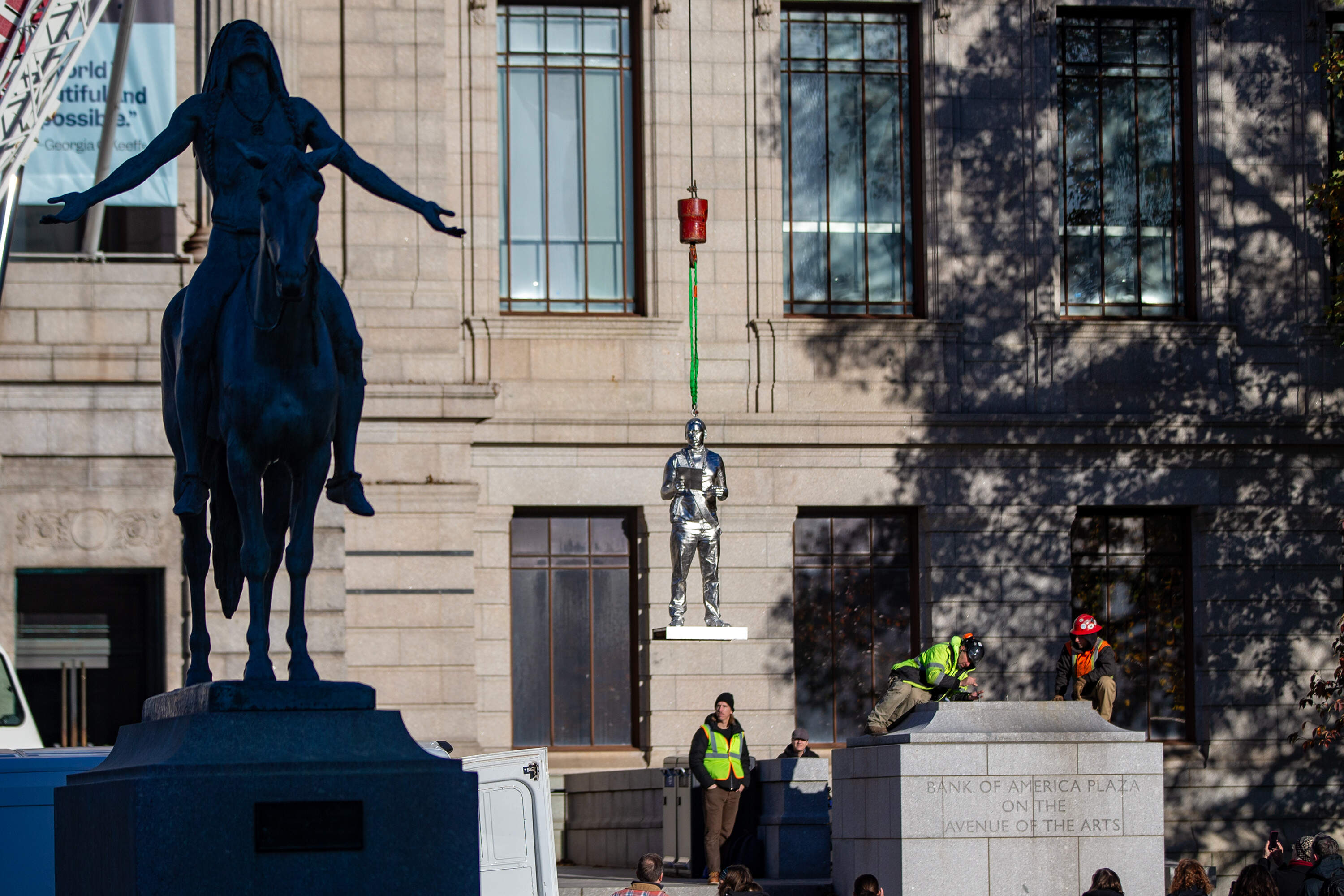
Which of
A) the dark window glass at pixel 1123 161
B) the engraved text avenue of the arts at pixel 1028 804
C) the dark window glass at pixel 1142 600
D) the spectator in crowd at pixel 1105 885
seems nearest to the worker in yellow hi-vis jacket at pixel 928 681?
the engraved text avenue of the arts at pixel 1028 804

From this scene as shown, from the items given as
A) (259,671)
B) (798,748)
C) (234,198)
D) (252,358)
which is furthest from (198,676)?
(798,748)

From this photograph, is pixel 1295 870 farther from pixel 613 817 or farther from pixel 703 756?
pixel 613 817

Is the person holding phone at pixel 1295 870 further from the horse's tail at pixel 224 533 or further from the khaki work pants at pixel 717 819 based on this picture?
the horse's tail at pixel 224 533

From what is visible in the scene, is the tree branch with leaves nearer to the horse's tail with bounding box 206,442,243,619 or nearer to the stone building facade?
the stone building facade

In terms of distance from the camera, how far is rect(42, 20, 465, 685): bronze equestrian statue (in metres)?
9.80

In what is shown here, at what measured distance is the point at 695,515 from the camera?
23.7 metres

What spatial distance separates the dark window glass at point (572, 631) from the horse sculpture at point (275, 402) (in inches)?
625

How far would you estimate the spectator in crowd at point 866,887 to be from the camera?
13859 millimetres

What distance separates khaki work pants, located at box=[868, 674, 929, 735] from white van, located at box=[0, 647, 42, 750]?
8.03 m

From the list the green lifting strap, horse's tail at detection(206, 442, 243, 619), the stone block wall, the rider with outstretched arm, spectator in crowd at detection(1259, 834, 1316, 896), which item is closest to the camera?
the rider with outstretched arm

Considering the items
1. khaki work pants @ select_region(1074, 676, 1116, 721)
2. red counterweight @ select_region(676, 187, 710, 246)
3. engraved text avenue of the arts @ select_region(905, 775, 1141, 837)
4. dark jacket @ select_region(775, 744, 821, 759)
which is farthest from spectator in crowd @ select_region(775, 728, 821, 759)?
red counterweight @ select_region(676, 187, 710, 246)

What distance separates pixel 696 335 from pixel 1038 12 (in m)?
6.45

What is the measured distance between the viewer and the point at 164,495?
2305cm

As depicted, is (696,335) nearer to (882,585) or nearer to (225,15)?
(882,585)
